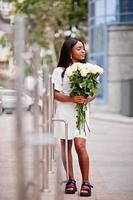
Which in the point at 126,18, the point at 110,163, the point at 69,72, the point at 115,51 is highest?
the point at 126,18

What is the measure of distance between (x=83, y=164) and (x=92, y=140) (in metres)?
5.74

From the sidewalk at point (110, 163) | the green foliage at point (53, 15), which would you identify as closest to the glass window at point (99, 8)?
the green foliage at point (53, 15)

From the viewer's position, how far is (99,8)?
1984cm

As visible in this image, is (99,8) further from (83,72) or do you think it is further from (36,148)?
(36,148)

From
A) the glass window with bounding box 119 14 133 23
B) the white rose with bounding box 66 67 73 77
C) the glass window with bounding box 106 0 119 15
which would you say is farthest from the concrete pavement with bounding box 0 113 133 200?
the glass window with bounding box 106 0 119 15

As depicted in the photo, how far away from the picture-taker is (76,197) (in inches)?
228

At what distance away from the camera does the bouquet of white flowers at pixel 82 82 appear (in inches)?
220

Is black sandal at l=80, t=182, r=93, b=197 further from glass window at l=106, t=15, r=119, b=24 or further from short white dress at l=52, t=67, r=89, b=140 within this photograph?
glass window at l=106, t=15, r=119, b=24

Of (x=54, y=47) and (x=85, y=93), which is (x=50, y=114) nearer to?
(x=85, y=93)

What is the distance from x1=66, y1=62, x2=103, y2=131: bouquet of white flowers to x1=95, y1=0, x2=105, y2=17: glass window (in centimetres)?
1415

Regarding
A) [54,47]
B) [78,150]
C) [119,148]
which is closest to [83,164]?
[78,150]

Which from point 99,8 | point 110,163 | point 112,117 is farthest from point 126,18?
point 110,163

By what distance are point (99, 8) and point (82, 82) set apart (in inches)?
574

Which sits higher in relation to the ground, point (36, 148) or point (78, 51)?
point (78, 51)
